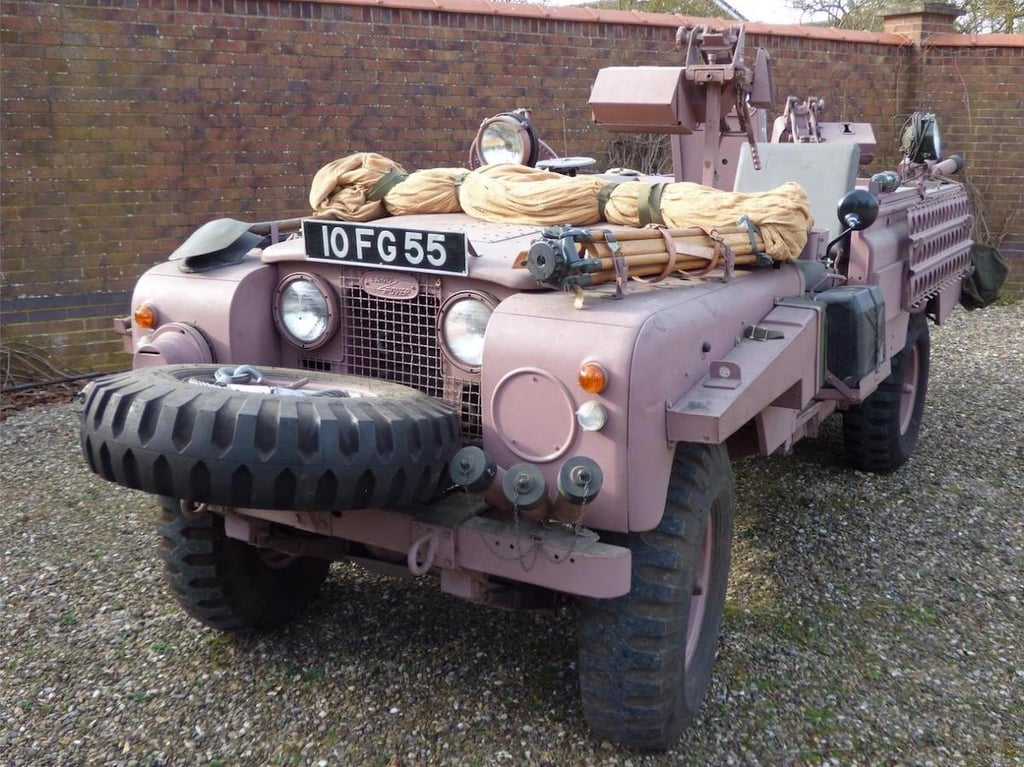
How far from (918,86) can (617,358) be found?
951 centimetres

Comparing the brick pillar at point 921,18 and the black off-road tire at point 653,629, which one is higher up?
the brick pillar at point 921,18

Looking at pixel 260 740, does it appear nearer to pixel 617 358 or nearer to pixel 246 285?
pixel 246 285

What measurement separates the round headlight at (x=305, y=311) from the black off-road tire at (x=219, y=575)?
62cm

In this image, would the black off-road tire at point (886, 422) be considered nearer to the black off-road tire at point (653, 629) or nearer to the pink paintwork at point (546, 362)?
the pink paintwork at point (546, 362)

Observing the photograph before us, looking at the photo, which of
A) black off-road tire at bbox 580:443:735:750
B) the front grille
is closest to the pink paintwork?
the front grille

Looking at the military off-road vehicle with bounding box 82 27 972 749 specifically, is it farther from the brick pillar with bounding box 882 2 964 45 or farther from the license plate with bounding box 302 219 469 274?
the brick pillar with bounding box 882 2 964 45

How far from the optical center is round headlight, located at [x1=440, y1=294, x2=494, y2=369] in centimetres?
280

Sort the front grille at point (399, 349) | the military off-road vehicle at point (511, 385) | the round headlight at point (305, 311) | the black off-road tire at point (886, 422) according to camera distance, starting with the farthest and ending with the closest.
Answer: the black off-road tire at point (886, 422) < the round headlight at point (305, 311) < the front grille at point (399, 349) < the military off-road vehicle at point (511, 385)

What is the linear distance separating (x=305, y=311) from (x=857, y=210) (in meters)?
1.97

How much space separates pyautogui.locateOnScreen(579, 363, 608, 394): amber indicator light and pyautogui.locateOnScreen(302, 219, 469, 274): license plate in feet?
1.75

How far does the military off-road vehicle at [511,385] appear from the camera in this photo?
92.3 inches

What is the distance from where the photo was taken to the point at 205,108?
6.95 meters

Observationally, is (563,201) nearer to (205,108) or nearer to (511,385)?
(511,385)

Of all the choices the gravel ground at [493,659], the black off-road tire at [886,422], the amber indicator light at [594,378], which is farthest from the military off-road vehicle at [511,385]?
the black off-road tire at [886,422]
